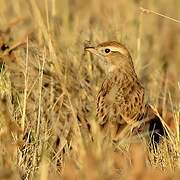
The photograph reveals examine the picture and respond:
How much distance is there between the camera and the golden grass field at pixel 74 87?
4.33 meters

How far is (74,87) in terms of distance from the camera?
667 centimetres

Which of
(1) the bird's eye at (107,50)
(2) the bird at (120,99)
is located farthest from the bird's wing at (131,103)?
(1) the bird's eye at (107,50)

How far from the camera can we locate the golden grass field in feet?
14.2

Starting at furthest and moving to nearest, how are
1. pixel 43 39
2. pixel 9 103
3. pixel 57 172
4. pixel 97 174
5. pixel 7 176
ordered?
pixel 43 39 < pixel 9 103 < pixel 57 172 < pixel 7 176 < pixel 97 174

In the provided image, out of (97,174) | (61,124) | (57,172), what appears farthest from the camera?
(61,124)

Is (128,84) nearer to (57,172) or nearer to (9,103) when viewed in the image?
(9,103)

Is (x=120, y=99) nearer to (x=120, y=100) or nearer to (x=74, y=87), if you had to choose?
(x=120, y=100)

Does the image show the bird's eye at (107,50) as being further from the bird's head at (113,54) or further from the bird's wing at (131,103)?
the bird's wing at (131,103)

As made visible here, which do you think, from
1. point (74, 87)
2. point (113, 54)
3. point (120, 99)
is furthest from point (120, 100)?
point (74, 87)

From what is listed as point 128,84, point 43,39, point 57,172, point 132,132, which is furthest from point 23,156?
point 43,39

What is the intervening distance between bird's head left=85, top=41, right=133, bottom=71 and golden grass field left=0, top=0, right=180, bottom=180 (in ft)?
1.21

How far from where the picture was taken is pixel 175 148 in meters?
5.04

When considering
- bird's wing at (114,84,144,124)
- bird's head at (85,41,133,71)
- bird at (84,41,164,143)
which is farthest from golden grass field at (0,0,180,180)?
bird's head at (85,41,133,71)

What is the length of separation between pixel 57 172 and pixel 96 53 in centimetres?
172
